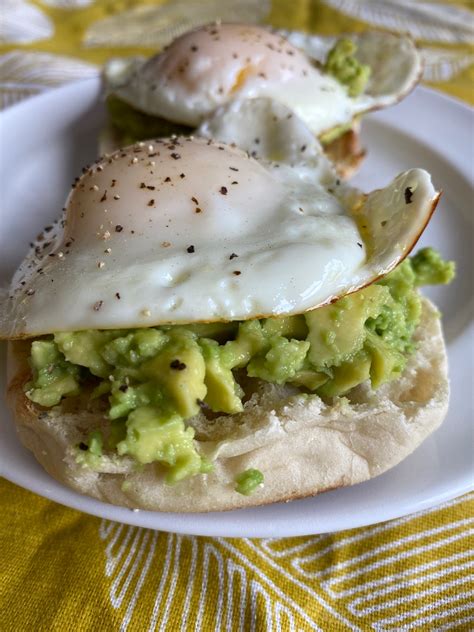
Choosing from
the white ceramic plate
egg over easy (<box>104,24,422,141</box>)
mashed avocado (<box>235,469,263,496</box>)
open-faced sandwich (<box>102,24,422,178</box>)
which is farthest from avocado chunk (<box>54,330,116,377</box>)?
egg over easy (<box>104,24,422,141</box>)

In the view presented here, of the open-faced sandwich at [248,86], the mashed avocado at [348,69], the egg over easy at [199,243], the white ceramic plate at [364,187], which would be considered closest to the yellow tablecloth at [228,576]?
the white ceramic plate at [364,187]

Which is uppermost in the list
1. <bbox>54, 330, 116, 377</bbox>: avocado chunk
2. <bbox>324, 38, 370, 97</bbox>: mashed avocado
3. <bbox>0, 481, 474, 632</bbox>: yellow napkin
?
<bbox>324, 38, 370, 97</bbox>: mashed avocado

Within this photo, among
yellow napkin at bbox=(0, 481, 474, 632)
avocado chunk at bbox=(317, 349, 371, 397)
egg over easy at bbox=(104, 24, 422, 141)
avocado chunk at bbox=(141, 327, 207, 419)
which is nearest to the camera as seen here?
avocado chunk at bbox=(141, 327, 207, 419)

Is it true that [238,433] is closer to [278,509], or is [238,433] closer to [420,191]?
[278,509]

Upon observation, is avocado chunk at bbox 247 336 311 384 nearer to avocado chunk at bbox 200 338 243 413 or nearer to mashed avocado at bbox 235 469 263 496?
avocado chunk at bbox 200 338 243 413

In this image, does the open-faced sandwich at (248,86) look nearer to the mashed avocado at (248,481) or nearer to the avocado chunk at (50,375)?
the avocado chunk at (50,375)

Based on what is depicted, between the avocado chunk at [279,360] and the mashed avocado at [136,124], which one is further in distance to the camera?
the mashed avocado at [136,124]
